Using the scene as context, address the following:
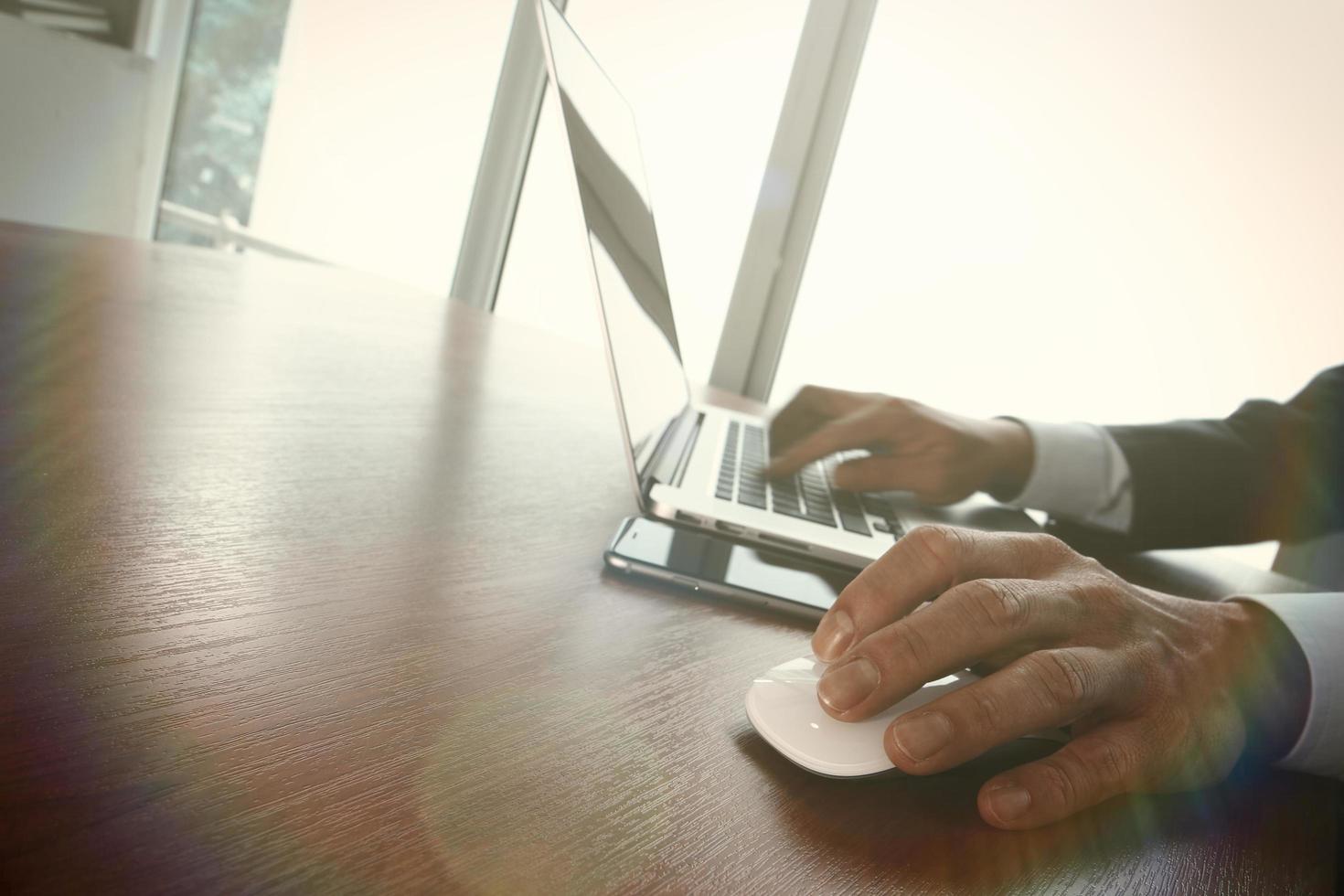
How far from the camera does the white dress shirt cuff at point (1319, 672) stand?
1.57ft

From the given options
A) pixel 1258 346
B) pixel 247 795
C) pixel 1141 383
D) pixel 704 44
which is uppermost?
pixel 704 44

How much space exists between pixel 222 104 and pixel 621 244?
302cm

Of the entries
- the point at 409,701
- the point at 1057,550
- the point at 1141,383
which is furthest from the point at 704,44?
the point at 409,701

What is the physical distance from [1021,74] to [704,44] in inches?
35.4

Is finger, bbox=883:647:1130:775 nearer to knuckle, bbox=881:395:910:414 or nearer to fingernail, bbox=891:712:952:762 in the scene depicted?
fingernail, bbox=891:712:952:762

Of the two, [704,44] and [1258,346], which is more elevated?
[704,44]

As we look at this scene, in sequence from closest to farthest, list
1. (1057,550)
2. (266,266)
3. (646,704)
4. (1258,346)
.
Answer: (646,704), (1057,550), (266,266), (1258,346)

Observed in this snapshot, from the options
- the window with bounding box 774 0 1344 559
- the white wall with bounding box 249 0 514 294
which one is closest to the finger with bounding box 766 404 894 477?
the window with bounding box 774 0 1344 559

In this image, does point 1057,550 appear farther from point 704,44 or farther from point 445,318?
point 704,44

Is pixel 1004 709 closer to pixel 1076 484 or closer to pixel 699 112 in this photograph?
pixel 1076 484

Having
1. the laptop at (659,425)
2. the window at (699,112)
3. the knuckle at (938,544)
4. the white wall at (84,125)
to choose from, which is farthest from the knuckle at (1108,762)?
the white wall at (84,125)

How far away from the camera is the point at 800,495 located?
783mm

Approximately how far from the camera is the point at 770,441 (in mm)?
1000

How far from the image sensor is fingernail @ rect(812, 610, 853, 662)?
1.38ft
